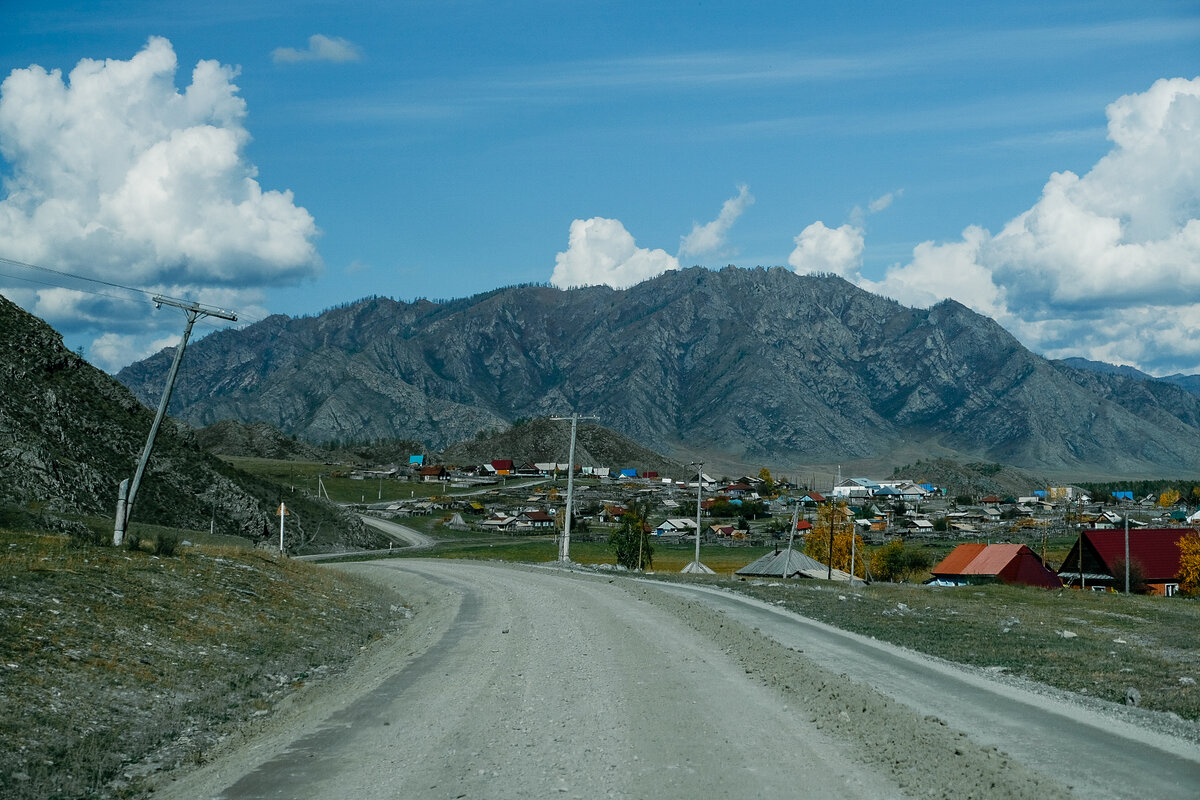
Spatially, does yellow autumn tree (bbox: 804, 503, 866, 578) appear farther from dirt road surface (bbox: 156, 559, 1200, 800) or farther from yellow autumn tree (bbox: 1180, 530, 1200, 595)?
dirt road surface (bbox: 156, 559, 1200, 800)

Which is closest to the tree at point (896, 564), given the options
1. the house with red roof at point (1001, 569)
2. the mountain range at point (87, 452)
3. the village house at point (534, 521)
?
the house with red roof at point (1001, 569)

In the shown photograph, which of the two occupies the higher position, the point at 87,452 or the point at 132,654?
the point at 87,452

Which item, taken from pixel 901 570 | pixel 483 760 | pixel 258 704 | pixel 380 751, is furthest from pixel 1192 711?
pixel 901 570

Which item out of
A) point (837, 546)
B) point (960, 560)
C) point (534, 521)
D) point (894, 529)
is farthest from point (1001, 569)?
point (894, 529)

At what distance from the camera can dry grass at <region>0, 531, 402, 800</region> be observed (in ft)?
→ 36.2

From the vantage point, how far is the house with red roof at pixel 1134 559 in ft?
227

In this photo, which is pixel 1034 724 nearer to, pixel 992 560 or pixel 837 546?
pixel 992 560

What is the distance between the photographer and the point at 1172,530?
73250mm

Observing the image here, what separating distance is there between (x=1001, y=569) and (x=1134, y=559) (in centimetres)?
911

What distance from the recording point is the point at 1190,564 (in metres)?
67.8

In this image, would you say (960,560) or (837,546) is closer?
(960,560)


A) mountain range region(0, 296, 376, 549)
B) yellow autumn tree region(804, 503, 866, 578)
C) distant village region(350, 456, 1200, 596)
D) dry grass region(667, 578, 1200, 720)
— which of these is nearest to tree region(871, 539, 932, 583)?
yellow autumn tree region(804, 503, 866, 578)

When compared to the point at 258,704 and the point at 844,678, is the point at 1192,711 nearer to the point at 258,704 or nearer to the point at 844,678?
the point at 844,678

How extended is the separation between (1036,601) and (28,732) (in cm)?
4021
